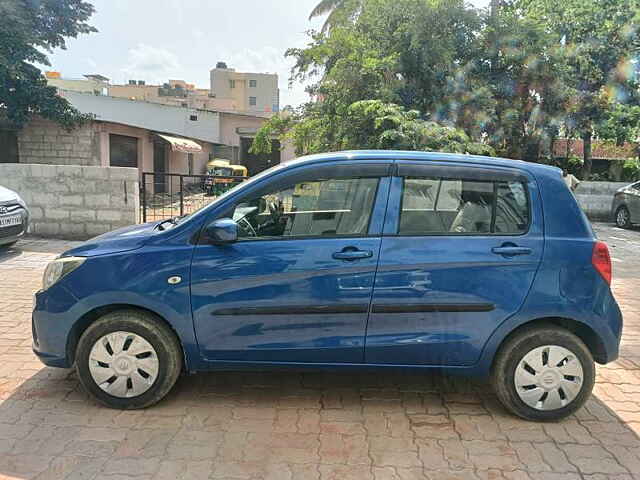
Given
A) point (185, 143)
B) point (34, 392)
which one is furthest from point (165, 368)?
point (185, 143)

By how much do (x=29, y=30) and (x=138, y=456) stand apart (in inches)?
623

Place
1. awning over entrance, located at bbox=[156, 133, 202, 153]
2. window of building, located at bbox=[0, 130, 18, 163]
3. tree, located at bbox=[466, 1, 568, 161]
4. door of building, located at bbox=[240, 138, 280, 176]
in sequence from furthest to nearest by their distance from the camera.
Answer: door of building, located at bbox=[240, 138, 280, 176] → awning over entrance, located at bbox=[156, 133, 202, 153] → window of building, located at bbox=[0, 130, 18, 163] → tree, located at bbox=[466, 1, 568, 161]

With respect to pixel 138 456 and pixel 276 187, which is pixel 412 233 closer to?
pixel 276 187

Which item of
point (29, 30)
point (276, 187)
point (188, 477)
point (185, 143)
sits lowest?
point (188, 477)

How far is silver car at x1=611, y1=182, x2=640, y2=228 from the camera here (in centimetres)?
1319

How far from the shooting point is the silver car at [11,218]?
7797 millimetres

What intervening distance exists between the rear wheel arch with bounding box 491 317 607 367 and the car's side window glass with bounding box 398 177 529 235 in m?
0.61

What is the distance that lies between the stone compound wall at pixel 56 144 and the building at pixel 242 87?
55.5 m

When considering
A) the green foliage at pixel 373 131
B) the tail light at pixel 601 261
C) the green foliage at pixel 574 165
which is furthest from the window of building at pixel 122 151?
the tail light at pixel 601 261

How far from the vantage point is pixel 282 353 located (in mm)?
3266

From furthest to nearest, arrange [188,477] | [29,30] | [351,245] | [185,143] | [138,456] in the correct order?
[185,143] → [29,30] → [351,245] → [138,456] → [188,477]

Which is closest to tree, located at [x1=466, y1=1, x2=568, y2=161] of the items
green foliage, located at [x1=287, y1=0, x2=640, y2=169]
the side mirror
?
green foliage, located at [x1=287, y1=0, x2=640, y2=169]

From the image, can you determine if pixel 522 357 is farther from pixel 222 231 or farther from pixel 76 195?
pixel 76 195

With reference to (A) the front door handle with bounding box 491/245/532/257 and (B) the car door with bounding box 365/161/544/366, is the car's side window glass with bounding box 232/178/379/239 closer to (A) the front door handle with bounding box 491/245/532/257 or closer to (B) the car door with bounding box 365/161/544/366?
(B) the car door with bounding box 365/161/544/366
